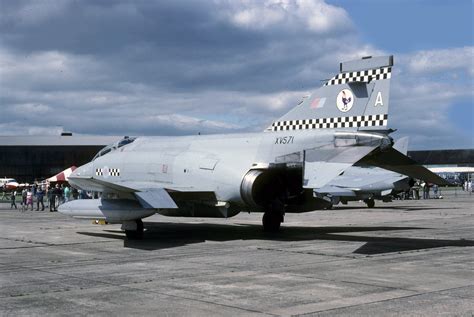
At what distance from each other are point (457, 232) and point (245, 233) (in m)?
6.30

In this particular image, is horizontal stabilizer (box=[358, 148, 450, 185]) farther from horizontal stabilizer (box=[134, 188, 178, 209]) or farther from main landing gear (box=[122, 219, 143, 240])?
main landing gear (box=[122, 219, 143, 240])

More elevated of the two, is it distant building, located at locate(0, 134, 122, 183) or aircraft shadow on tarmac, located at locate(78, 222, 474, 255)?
distant building, located at locate(0, 134, 122, 183)

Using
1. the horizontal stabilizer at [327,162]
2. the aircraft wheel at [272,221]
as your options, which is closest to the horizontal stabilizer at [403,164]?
the horizontal stabilizer at [327,162]

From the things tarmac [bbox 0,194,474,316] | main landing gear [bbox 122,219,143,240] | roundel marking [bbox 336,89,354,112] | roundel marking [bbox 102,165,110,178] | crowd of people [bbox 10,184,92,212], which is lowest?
tarmac [bbox 0,194,474,316]

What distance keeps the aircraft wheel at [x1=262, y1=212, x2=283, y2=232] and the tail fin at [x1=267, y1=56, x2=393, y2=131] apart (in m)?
2.81

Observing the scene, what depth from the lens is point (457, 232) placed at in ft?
58.0

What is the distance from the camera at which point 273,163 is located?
49.4 feet

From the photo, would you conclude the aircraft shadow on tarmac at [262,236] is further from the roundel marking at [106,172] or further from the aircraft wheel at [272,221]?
the roundel marking at [106,172]

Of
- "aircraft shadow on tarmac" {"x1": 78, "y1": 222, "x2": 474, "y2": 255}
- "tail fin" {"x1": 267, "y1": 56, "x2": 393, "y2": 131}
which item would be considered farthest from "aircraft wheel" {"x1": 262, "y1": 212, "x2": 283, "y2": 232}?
"tail fin" {"x1": 267, "y1": 56, "x2": 393, "y2": 131}

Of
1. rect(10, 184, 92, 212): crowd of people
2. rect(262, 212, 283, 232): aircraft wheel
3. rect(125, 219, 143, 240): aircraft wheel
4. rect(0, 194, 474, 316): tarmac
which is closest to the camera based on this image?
rect(0, 194, 474, 316): tarmac

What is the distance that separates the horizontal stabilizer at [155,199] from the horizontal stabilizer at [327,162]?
3.40 metres

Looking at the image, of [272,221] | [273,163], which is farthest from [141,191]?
[272,221]

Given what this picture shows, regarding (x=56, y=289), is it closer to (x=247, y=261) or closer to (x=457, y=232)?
(x=247, y=261)

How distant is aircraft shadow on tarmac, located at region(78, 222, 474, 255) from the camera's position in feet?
46.2
